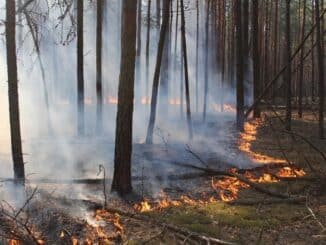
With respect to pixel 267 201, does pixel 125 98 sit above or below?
above

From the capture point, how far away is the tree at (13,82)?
991cm

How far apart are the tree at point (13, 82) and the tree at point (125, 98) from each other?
213 centimetres

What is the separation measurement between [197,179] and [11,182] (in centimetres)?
459

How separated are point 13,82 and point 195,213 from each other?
484cm

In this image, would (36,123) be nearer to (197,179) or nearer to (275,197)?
(197,179)

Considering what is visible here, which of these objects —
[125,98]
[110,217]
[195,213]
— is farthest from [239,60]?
[110,217]

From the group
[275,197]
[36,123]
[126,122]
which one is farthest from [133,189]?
[36,123]

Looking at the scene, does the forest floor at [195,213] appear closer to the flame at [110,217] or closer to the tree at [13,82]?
the flame at [110,217]

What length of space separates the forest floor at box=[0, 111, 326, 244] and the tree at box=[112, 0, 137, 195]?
474mm

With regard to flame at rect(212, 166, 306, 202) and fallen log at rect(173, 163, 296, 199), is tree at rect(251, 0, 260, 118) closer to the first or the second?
flame at rect(212, 166, 306, 202)

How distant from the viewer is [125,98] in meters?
10.0

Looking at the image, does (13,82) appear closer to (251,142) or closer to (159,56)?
(159,56)

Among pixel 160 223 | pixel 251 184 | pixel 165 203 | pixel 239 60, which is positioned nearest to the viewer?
pixel 160 223

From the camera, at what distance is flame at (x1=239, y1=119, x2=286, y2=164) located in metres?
13.9
